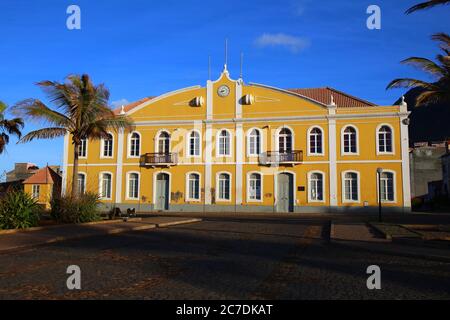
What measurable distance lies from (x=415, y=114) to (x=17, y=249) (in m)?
83.0

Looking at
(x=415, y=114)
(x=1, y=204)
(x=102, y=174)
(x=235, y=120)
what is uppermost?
(x=415, y=114)

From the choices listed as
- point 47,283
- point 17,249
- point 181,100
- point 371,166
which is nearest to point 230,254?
point 47,283

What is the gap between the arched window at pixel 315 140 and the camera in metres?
31.9

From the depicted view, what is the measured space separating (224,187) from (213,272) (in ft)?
85.6

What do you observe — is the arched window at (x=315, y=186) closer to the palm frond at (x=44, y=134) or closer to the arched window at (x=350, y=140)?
the arched window at (x=350, y=140)

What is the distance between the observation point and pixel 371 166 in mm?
30672

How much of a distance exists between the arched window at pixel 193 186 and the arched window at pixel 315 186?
8.44 m

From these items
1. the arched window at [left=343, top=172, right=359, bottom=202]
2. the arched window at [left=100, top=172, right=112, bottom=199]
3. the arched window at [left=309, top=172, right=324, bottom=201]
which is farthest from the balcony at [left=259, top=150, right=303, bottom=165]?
the arched window at [left=100, top=172, right=112, bottom=199]

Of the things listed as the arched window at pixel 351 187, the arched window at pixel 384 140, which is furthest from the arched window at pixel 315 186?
the arched window at pixel 384 140

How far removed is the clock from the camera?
111ft

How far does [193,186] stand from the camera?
112 feet

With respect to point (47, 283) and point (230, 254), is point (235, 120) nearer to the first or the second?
point (230, 254)

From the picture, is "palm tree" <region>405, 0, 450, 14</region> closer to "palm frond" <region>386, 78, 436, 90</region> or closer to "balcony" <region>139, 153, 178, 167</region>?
"palm frond" <region>386, 78, 436, 90</region>
